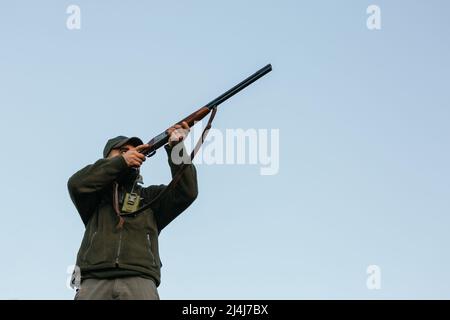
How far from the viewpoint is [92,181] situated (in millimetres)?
9672

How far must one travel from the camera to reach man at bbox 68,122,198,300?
30.4 ft

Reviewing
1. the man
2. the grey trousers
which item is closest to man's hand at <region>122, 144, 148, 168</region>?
the man

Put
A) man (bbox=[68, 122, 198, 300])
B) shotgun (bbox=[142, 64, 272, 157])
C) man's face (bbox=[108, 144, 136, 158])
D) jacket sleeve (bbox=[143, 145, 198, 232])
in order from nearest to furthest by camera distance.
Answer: man (bbox=[68, 122, 198, 300]) → jacket sleeve (bbox=[143, 145, 198, 232]) → man's face (bbox=[108, 144, 136, 158]) → shotgun (bbox=[142, 64, 272, 157])

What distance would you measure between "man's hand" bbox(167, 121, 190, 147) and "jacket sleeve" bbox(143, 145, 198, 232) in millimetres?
197

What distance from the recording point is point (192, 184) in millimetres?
10031

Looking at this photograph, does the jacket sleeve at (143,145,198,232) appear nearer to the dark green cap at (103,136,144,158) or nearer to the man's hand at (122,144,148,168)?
the man's hand at (122,144,148,168)

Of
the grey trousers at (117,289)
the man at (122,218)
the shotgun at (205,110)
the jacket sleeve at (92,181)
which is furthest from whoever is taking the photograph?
the shotgun at (205,110)

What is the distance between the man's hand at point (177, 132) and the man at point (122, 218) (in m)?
0.01

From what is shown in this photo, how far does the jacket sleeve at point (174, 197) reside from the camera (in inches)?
390

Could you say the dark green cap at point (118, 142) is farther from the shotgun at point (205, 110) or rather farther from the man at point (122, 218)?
the shotgun at point (205, 110)

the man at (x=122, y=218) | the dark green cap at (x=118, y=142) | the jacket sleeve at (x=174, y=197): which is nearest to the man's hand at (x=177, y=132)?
the man at (x=122, y=218)
